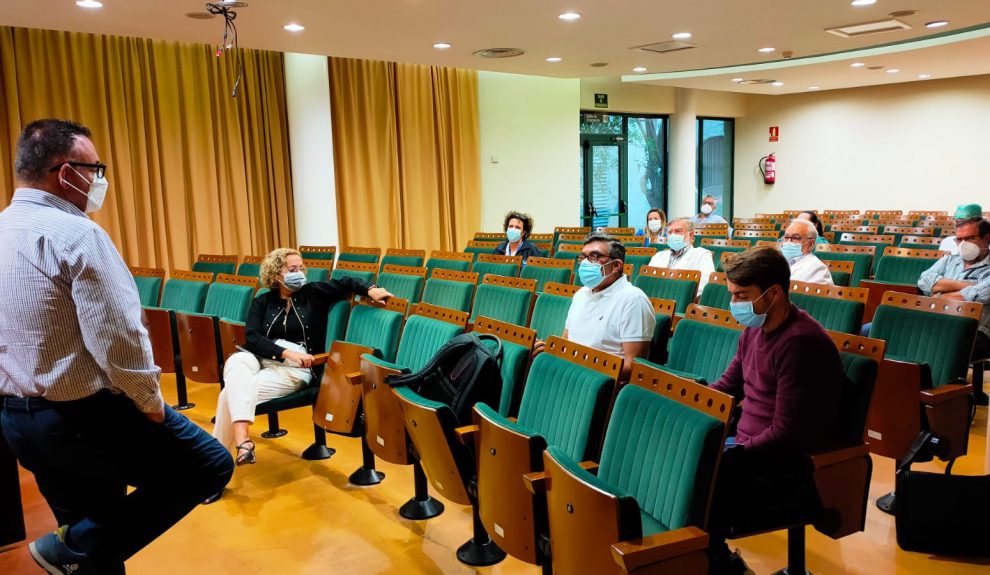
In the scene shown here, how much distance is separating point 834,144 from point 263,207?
12359 mm

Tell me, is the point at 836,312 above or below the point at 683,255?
below

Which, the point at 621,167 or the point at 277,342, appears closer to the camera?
the point at 277,342

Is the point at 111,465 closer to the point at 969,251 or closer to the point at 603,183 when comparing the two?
the point at 969,251

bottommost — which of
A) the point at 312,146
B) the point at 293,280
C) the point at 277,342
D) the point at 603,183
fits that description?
the point at 277,342

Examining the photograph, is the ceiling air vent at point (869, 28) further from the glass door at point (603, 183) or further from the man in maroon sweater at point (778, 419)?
the man in maroon sweater at point (778, 419)

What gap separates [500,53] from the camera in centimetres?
848

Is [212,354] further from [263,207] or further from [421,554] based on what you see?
[263,207]

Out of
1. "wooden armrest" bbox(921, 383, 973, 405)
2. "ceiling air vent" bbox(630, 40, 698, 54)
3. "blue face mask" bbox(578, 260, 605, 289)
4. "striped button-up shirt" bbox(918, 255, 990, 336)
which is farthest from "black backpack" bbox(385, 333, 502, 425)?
"ceiling air vent" bbox(630, 40, 698, 54)

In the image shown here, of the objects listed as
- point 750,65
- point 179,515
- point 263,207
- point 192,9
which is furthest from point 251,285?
point 750,65

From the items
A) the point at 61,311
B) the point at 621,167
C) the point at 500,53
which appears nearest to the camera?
the point at 61,311

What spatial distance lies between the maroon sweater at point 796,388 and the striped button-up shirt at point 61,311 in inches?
75.6

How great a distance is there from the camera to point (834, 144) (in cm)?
1513

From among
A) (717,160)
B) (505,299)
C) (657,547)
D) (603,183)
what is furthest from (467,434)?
(717,160)

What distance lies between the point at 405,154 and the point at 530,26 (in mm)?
3400
